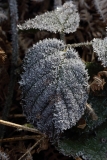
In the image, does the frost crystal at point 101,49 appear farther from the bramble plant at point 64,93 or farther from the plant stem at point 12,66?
the plant stem at point 12,66

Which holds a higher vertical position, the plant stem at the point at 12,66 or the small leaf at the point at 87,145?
the plant stem at the point at 12,66

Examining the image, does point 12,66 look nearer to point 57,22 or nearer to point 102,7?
point 57,22

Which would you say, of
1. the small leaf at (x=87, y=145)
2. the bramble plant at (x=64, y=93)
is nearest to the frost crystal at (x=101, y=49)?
the bramble plant at (x=64, y=93)

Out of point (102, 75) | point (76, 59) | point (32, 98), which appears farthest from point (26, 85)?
point (102, 75)

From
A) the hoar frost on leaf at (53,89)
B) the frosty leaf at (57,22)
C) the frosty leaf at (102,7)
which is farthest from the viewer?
the frosty leaf at (102,7)

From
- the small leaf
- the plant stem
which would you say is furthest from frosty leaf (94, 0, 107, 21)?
the small leaf

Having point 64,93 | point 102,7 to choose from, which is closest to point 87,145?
point 64,93
